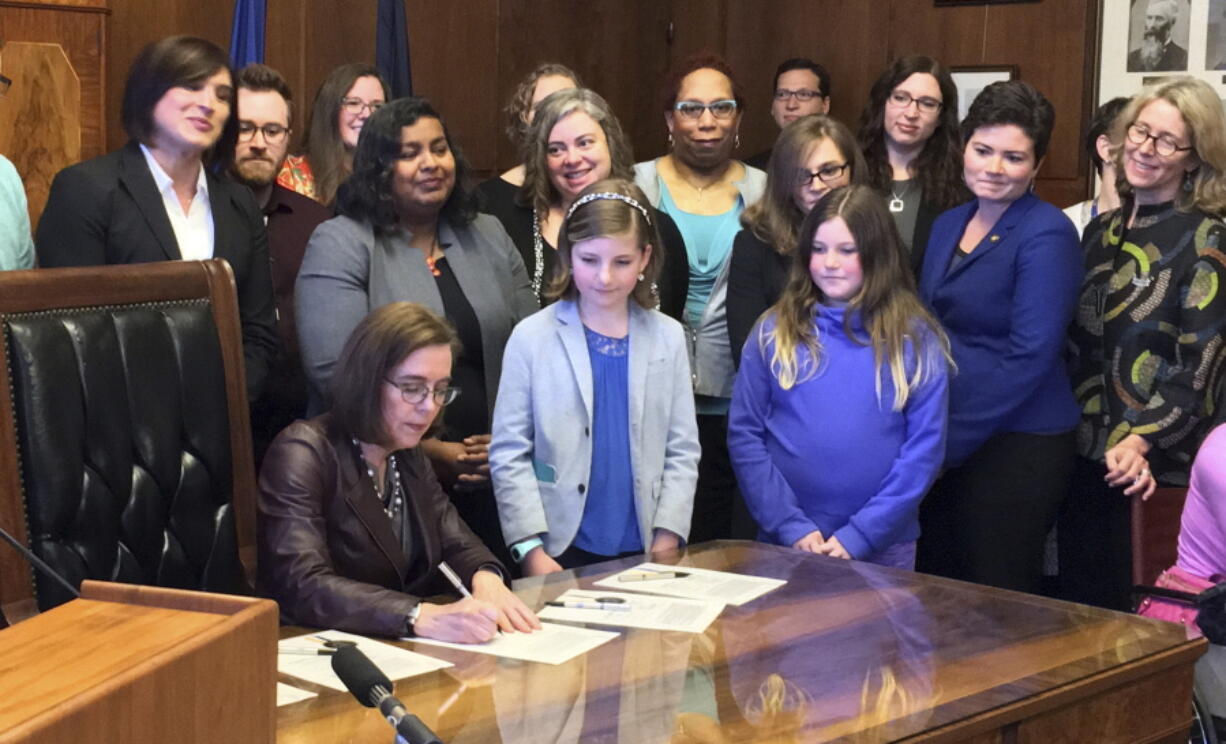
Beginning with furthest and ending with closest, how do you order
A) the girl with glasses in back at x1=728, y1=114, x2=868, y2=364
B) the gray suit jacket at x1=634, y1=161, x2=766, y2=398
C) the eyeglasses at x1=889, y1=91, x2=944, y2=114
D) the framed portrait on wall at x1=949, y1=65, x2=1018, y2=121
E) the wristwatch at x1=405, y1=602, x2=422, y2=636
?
the framed portrait on wall at x1=949, y1=65, x2=1018, y2=121
the eyeglasses at x1=889, y1=91, x2=944, y2=114
the gray suit jacket at x1=634, y1=161, x2=766, y2=398
the girl with glasses in back at x1=728, y1=114, x2=868, y2=364
the wristwatch at x1=405, y1=602, x2=422, y2=636

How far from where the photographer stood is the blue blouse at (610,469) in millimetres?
3137

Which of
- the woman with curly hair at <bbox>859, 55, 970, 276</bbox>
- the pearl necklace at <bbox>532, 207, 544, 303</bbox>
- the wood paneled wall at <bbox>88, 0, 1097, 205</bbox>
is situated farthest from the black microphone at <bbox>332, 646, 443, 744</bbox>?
the wood paneled wall at <bbox>88, 0, 1097, 205</bbox>

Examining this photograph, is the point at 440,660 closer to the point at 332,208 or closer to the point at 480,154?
the point at 332,208

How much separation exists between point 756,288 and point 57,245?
1537mm

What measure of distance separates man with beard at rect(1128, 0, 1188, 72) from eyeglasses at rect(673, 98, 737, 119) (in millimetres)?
2098

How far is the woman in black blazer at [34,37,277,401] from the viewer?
3.04 metres

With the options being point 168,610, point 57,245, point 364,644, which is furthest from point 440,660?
point 57,245

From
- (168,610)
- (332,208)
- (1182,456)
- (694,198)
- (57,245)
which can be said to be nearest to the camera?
(168,610)

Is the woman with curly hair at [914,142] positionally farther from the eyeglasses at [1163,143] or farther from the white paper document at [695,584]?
the white paper document at [695,584]

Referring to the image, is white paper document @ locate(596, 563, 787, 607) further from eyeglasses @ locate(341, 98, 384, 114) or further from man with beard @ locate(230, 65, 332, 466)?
eyeglasses @ locate(341, 98, 384, 114)

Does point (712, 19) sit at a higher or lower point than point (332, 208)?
higher

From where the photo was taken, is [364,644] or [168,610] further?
[364,644]

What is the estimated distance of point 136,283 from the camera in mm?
2404

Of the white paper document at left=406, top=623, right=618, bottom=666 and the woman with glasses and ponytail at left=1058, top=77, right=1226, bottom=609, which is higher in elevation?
the woman with glasses and ponytail at left=1058, top=77, right=1226, bottom=609
